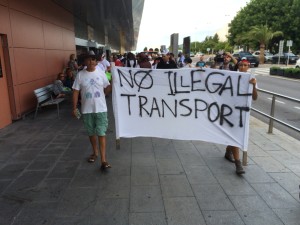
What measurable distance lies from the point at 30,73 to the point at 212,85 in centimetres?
638

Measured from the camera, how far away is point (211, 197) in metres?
3.84

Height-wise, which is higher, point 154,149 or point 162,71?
point 162,71

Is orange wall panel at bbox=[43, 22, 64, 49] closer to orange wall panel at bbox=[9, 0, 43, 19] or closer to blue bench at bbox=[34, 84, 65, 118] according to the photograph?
orange wall panel at bbox=[9, 0, 43, 19]

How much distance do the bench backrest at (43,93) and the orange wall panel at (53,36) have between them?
2.16 m

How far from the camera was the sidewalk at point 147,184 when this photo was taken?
343cm

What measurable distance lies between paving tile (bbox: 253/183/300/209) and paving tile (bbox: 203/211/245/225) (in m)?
0.52

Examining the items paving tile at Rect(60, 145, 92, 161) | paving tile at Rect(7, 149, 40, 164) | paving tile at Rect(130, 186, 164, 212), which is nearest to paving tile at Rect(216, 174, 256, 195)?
paving tile at Rect(130, 186, 164, 212)

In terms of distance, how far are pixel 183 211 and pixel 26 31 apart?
24.9 ft

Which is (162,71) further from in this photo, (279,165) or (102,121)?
(279,165)

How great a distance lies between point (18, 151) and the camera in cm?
559

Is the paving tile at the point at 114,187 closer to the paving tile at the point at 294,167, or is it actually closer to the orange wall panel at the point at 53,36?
the paving tile at the point at 294,167

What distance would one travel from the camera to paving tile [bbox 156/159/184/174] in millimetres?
4663

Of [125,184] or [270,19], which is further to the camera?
[270,19]

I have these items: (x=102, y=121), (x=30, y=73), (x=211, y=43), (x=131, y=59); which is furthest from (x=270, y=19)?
(x=211, y=43)
